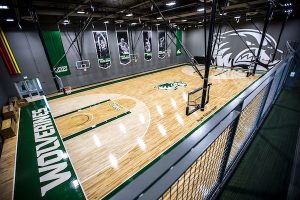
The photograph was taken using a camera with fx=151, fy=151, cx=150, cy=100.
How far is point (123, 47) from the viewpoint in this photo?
379 inches

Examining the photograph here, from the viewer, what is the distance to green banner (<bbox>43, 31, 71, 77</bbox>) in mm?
7051

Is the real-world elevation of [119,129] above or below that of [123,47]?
below

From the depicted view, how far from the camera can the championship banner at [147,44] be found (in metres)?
10.6

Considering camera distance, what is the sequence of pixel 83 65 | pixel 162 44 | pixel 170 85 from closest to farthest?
pixel 170 85 < pixel 83 65 < pixel 162 44

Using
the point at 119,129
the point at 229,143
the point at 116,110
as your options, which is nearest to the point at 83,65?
the point at 116,110

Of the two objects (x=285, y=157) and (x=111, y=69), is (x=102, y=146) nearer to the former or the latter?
(x=285, y=157)

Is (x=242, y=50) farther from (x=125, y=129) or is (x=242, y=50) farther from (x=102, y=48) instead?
(x=125, y=129)

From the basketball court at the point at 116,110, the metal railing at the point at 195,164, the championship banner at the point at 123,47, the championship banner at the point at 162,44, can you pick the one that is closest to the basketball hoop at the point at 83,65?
the basketball court at the point at 116,110

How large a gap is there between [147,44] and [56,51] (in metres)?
5.85

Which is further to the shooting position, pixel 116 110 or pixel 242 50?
pixel 242 50

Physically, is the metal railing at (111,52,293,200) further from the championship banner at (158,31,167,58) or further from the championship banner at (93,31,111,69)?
the championship banner at (158,31,167,58)

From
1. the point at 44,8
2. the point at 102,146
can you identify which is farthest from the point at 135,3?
the point at 102,146

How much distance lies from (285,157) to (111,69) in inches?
349

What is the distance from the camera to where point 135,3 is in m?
5.63
